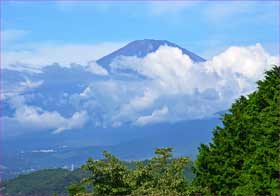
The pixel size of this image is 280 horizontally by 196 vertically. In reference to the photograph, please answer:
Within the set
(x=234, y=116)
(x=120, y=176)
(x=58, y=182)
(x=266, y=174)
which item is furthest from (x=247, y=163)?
(x=58, y=182)

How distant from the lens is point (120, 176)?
96.6 feet

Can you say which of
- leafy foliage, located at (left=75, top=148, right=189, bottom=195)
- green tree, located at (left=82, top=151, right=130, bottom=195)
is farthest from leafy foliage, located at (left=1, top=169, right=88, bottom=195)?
green tree, located at (left=82, top=151, right=130, bottom=195)

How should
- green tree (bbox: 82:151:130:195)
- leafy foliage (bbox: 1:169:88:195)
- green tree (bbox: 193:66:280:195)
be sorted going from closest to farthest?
green tree (bbox: 82:151:130:195) → green tree (bbox: 193:66:280:195) → leafy foliage (bbox: 1:169:88:195)

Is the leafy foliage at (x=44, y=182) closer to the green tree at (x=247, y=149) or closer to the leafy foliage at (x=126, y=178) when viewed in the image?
the green tree at (x=247, y=149)

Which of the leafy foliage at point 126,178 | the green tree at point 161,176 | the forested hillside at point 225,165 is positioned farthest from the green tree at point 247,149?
the leafy foliage at point 126,178

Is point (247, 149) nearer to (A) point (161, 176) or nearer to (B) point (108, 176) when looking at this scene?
(A) point (161, 176)

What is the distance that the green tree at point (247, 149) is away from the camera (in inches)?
1357

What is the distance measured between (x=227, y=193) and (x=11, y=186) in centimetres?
15665

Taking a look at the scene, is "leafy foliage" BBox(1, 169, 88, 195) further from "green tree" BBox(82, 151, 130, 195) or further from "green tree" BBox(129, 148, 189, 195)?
"green tree" BBox(82, 151, 130, 195)

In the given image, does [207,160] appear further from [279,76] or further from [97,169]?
[97,169]

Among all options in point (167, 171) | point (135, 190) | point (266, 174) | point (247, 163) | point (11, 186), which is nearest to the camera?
point (135, 190)

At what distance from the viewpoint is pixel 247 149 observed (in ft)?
128

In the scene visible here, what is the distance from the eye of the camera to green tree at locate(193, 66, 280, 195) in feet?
113

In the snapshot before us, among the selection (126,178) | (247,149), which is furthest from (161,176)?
(247,149)
